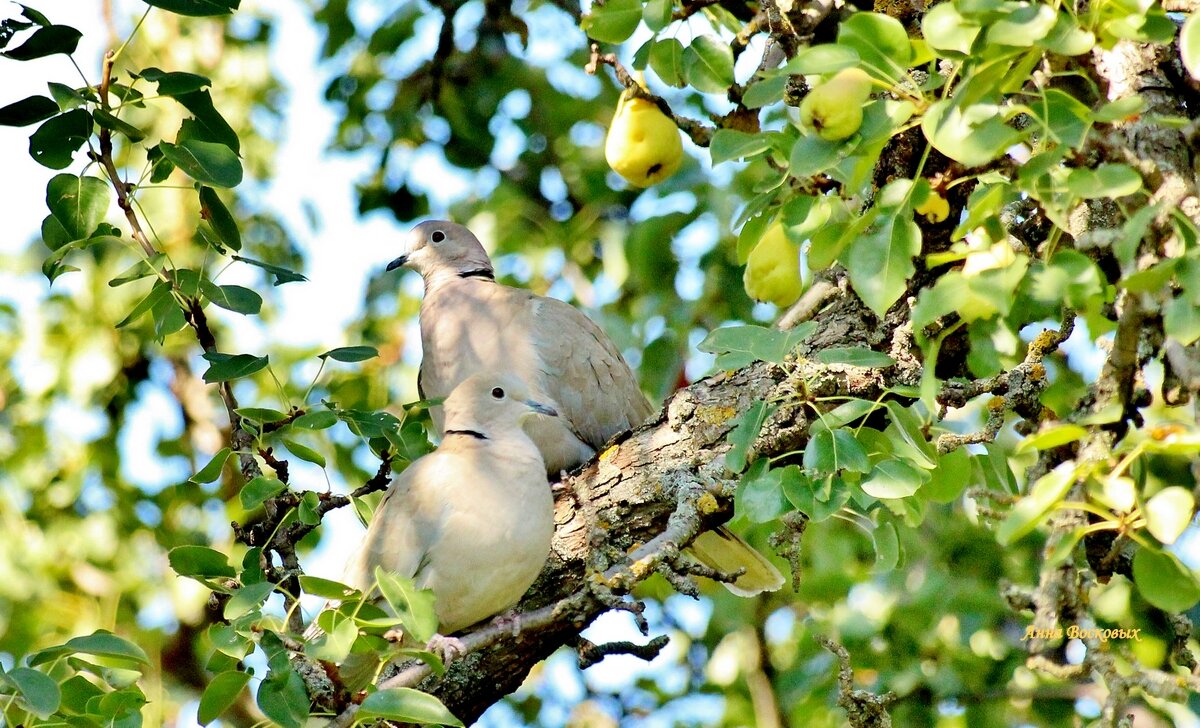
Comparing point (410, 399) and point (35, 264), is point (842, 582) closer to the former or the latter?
point (410, 399)

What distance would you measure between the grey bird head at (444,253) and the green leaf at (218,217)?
1875 mm

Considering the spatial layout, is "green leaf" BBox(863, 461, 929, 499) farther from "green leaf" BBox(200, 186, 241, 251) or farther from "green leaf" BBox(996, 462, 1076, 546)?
"green leaf" BBox(200, 186, 241, 251)

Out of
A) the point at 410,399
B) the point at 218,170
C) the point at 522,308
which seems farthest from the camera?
the point at 410,399

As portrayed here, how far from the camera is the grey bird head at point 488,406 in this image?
10.7ft

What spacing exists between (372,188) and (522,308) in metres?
2.18

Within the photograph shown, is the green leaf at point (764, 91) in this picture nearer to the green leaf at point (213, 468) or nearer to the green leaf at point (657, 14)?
the green leaf at point (657, 14)

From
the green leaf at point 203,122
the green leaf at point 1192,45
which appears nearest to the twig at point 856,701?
the green leaf at point 1192,45

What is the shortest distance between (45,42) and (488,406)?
1.40 meters

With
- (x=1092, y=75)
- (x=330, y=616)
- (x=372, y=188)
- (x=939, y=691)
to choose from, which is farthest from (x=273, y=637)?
(x=372, y=188)

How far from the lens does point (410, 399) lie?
544cm

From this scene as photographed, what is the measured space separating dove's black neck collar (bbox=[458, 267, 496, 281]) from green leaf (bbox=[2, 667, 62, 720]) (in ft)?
8.62

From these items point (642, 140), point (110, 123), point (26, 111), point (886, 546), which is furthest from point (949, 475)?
point (26, 111)

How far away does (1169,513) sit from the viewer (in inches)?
59.4

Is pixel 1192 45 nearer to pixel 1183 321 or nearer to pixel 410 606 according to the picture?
pixel 1183 321
